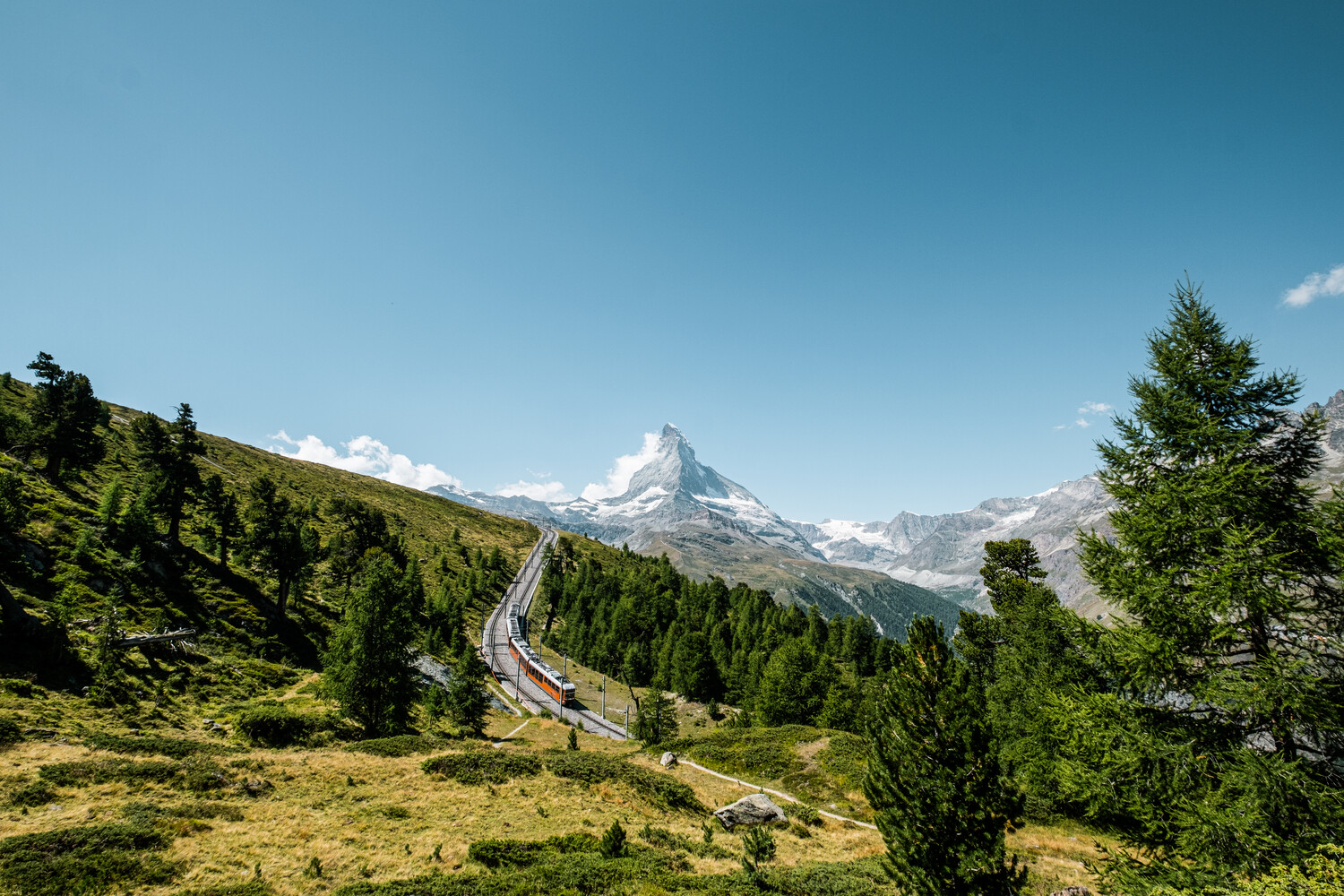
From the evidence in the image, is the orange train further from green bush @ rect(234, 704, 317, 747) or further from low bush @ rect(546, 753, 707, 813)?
green bush @ rect(234, 704, 317, 747)

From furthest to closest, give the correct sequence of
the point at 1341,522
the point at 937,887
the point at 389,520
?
the point at 389,520 → the point at 937,887 → the point at 1341,522

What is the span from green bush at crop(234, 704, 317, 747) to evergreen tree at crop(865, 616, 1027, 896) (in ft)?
118

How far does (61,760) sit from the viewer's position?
20.6 m

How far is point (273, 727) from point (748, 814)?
99.7ft

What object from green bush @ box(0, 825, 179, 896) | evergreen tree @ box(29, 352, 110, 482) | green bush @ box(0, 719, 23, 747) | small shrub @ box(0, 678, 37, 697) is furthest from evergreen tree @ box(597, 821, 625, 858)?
evergreen tree @ box(29, 352, 110, 482)

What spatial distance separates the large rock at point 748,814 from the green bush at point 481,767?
1194 centimetres

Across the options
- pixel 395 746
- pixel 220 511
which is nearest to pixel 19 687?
pixel 395 746

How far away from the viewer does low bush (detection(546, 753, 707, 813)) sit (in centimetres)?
3009

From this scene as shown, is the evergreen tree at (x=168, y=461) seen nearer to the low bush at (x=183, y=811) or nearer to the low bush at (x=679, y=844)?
the low bush at (x=183, y=811)

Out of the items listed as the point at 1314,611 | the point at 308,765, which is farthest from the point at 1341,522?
the point at 308,765

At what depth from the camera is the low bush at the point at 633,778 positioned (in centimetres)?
3009

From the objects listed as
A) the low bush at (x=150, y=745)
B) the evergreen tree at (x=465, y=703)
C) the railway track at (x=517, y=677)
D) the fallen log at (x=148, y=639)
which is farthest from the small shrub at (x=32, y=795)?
the railway track at (x=517, y=677)

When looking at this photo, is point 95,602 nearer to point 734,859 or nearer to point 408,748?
point 408,748

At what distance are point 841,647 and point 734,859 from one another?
100678 millimetres
